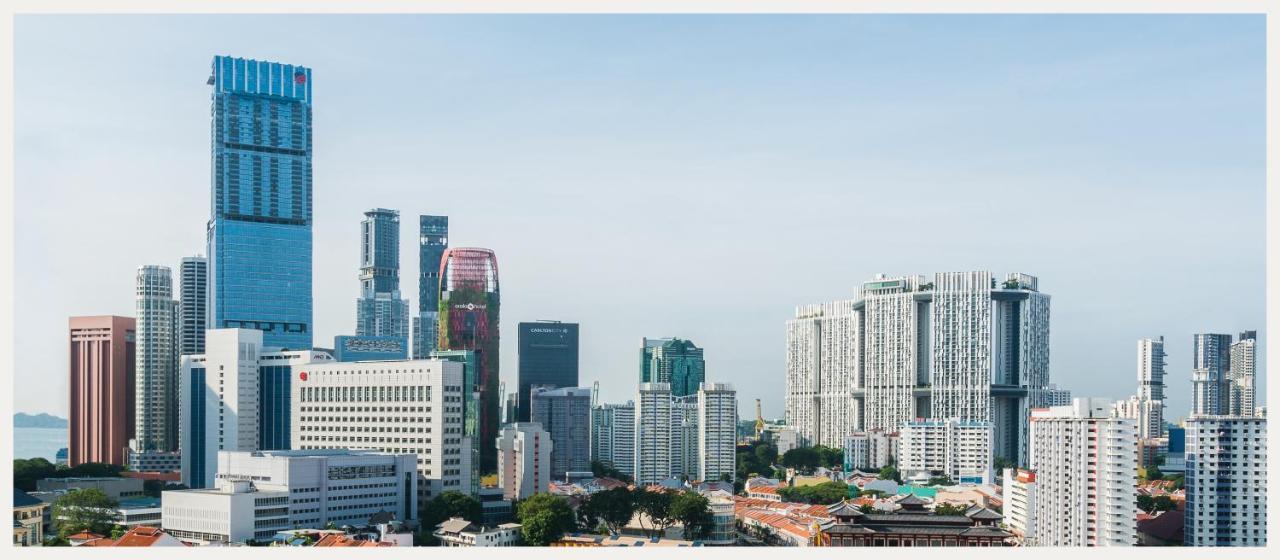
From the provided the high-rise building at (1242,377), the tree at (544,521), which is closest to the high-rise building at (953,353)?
the high-rise building at (1242,377)

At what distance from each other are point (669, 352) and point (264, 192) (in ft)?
58.4

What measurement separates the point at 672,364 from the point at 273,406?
975 inches

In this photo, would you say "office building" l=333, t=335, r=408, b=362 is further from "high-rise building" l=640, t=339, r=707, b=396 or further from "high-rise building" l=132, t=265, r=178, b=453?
"high-rise building" l=640, t=339, r=707, b=396

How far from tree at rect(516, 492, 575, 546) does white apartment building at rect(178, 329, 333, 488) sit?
10.7 metres

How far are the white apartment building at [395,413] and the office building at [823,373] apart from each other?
2752 cm

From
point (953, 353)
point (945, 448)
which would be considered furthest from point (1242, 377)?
point (945, 448)

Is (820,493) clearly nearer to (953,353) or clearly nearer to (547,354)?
(953,353)

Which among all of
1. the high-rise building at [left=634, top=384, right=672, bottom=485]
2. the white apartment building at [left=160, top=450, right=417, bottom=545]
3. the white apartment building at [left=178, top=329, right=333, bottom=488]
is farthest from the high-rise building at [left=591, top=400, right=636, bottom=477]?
the white apartment building at [left=160, top=450, right=417, bottom=545]

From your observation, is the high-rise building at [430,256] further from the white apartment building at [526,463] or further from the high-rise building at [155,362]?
the white apartment building at [526,463]

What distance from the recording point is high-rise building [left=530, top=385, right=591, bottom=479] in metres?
49.8

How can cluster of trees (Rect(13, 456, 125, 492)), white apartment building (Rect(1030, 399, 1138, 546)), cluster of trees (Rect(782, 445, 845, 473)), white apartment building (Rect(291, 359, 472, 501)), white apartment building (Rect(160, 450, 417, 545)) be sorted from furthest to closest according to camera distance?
1. cluster of trees (Rect(782, 445, 845, 473))
2. cluster of trees (Rect(13, 456, 125, 492))
3. white apartment building (Rect(291, 359, 472, 501))
4. white apartment building (Rect(160, 450, 417, 545))
5. white apartment building (Rect(1030, 399, 1138, 546))

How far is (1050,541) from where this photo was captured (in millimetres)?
22250
